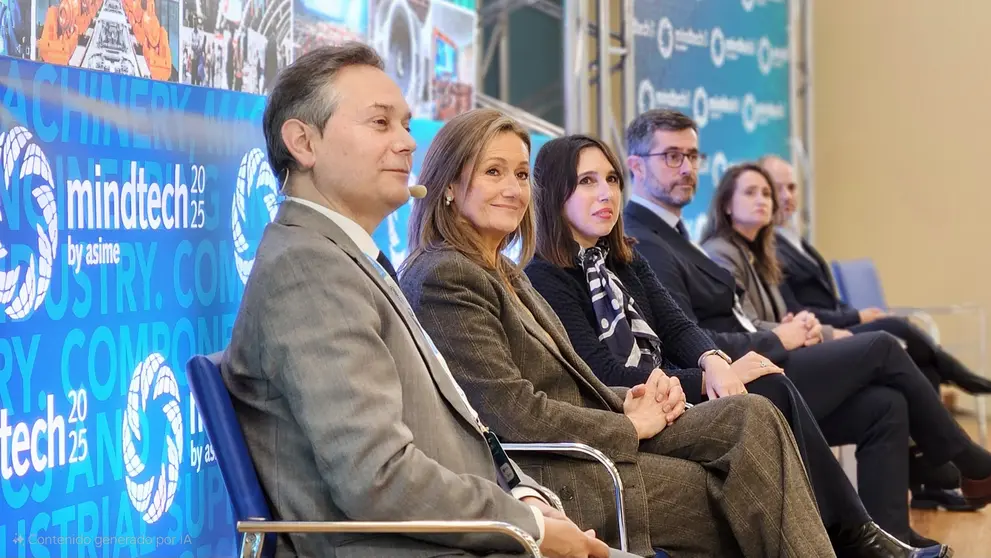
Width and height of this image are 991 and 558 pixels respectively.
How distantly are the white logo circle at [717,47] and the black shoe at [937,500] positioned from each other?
2.65 meters

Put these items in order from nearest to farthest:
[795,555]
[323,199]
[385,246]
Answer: [323,199] → [795,555] → [385,246]

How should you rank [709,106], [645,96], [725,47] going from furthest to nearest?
1. [725,47]
2. [709,106]
3. [645,96]

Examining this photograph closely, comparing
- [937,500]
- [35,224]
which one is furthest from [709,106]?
[35,224]

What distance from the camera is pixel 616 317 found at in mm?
3154

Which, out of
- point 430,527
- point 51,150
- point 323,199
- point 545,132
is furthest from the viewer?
point 545,132

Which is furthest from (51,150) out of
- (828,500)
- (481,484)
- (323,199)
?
(828,500)

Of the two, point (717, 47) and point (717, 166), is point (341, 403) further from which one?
point (717, 47)

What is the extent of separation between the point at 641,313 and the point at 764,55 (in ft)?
13.7

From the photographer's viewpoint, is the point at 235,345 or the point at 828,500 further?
the point at 828,500

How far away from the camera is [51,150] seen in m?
2.17

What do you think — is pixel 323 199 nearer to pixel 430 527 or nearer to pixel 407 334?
pixel 407 334

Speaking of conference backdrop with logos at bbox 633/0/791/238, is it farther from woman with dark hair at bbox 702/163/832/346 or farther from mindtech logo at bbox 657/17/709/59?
woman with dark hair at bbox 702/163/832/346

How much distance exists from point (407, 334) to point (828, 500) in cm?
149

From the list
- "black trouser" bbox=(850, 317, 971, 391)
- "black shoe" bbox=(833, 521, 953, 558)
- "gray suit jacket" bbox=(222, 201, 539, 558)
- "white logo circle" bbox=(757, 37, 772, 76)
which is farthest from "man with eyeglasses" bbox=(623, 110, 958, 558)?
"white logo circle" bbox=(757, 37, 772, 76)
